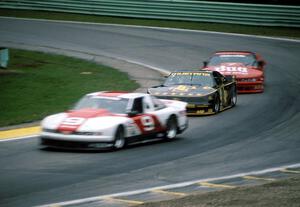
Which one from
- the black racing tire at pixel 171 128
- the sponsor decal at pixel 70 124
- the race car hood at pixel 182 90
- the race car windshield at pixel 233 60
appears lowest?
the black racing tire at pixel 171 128

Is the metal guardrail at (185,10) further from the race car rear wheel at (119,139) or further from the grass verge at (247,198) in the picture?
the grass verge at (247,198)

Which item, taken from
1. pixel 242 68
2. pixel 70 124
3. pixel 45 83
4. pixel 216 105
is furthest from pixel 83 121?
pixel 242 68

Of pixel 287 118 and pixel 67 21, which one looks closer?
pixel 287 118

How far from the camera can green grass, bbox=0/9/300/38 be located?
41.3 meters

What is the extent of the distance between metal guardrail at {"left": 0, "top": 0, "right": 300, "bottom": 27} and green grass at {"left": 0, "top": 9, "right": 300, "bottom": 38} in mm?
280

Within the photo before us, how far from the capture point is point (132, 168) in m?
15.2

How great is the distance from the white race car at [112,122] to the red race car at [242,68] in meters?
8.18

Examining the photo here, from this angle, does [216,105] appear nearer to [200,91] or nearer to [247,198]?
[200,91]

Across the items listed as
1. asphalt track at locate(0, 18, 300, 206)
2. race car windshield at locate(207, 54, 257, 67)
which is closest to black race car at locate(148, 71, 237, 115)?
asphalt track at locate(0, 18, 300, 206)

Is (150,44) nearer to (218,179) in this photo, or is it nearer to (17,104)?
(17,104)

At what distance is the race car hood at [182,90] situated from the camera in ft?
75.1

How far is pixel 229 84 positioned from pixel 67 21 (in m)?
21.0

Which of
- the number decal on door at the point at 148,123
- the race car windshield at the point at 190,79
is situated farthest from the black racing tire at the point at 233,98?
the number decal on door at the point at 148,123

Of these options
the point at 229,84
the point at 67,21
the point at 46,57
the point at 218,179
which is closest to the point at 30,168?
the point at 218,179
